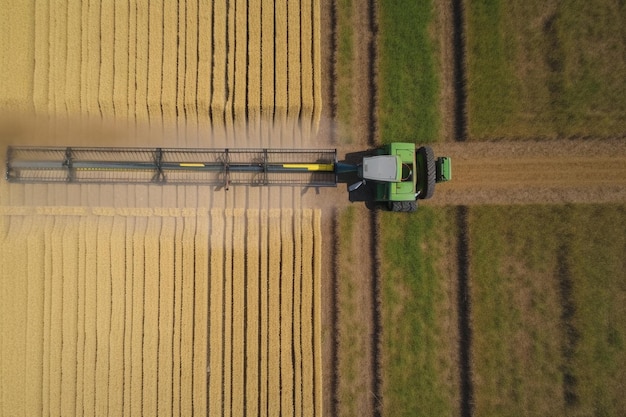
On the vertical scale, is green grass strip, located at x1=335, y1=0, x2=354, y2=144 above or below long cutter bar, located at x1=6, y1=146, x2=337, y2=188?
above

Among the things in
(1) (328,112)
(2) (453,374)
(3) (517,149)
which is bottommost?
(2) (453,374)

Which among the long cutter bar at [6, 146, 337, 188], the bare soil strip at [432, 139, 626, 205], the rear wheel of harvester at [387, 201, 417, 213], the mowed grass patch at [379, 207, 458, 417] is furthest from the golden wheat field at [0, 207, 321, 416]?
the bare soil strip at [432, 139, 626, 205]

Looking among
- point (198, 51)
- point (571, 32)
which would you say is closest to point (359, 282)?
point (198, 51)

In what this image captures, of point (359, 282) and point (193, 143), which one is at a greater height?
point (193, 143)

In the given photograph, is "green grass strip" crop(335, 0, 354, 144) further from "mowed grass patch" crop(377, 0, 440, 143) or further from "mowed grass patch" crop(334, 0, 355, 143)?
"mowed grass patch" crop(377, 0, 440, 143)

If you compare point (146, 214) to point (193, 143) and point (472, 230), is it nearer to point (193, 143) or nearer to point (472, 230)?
point (193, 143)

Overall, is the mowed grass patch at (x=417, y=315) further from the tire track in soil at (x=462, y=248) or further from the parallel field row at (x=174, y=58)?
the parallel field row at (x=174, y=58)
